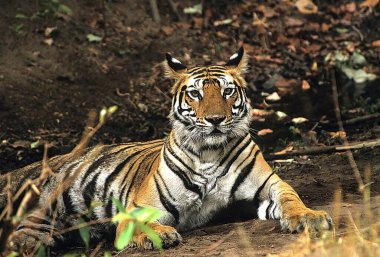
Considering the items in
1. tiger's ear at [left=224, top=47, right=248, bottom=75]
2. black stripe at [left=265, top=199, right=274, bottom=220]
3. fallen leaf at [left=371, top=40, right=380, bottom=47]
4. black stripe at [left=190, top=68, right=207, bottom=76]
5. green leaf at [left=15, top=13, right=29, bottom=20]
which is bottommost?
black stripe at [left=265, top=199, right=274, bottom=220]

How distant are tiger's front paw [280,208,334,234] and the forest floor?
1212 mm

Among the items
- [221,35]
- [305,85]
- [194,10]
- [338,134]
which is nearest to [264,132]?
[338,134]

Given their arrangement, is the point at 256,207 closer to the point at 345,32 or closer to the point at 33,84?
the point at 33,84

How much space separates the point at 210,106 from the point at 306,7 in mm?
8286

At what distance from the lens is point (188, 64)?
11.5m

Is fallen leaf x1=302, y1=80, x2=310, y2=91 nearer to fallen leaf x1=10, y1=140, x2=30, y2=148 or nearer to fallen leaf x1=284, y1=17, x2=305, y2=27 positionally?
fallen leaf x1=284, y1=17, x2=305, y2=27

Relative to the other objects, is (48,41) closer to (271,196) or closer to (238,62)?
(238,62)

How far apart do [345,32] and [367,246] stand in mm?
9301

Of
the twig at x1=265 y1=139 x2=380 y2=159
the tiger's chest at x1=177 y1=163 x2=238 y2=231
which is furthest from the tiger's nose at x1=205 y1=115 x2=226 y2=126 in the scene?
the twig at x1=265 y1=139 x2=380 y2=159

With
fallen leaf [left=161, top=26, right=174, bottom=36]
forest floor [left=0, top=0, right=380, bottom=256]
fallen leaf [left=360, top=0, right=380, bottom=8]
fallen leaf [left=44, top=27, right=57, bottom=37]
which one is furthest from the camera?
fallen leaf [left=360, top=0, right=380, bottom=8]

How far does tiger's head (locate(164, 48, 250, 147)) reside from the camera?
218 inches

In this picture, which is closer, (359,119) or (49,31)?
(359,119)

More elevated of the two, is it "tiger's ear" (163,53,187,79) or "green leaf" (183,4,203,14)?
"green leaf" (183,4,203,14)

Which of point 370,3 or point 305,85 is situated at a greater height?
point 370,3
